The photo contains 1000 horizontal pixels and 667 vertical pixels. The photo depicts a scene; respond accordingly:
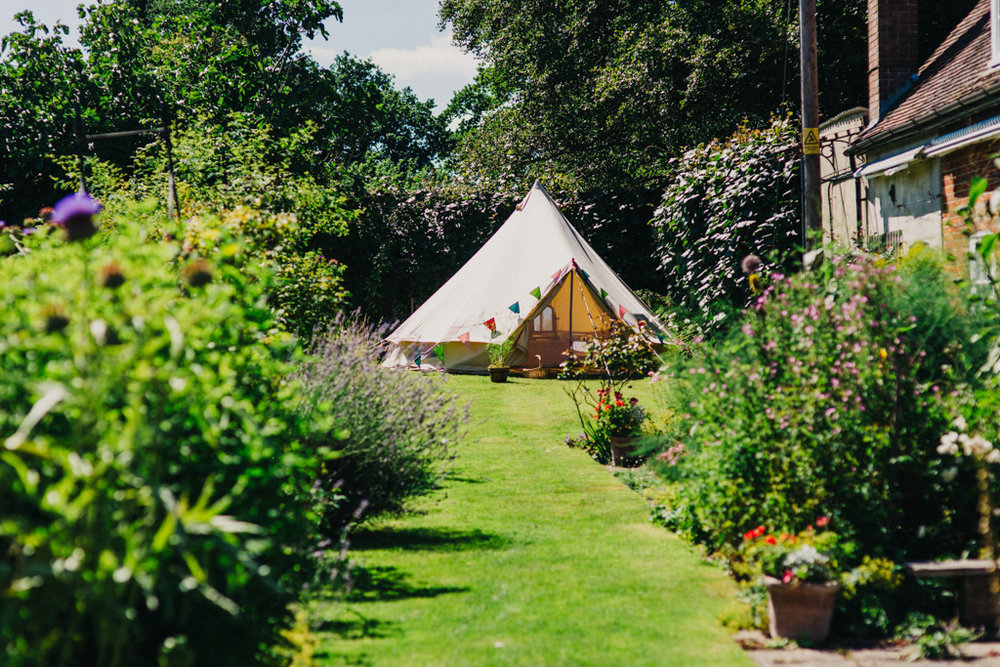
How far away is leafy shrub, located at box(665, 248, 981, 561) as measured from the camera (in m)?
4.36

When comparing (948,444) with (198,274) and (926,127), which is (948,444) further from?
(926,127)

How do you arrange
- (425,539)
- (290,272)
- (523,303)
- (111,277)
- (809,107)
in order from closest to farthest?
(111,277) → (425,539) → (290,272) → (809,107) → (523,303)

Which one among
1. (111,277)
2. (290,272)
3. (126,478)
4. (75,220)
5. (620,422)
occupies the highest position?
(290,272)

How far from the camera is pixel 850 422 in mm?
4379

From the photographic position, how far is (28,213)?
1867cm

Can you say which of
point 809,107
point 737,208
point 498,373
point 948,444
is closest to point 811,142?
point 809,107

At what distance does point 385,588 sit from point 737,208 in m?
8.51

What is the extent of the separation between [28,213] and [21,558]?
1897 centimetres

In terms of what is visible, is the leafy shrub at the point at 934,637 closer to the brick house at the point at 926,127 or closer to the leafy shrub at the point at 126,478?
the leafy shrub at the point at 126,478

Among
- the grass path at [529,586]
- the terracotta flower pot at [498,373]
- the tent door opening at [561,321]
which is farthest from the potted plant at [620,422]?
the tent door opening at [561,321]

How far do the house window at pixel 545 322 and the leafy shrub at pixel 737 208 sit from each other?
422 cm

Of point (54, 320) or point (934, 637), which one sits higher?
point (54, 320)

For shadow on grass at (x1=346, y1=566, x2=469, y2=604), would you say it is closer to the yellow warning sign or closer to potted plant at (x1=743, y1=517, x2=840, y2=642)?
potted plant at (x1=743, y1=517, x2=840, y2=642)

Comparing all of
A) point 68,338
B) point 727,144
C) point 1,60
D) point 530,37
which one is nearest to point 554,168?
point 530,37
